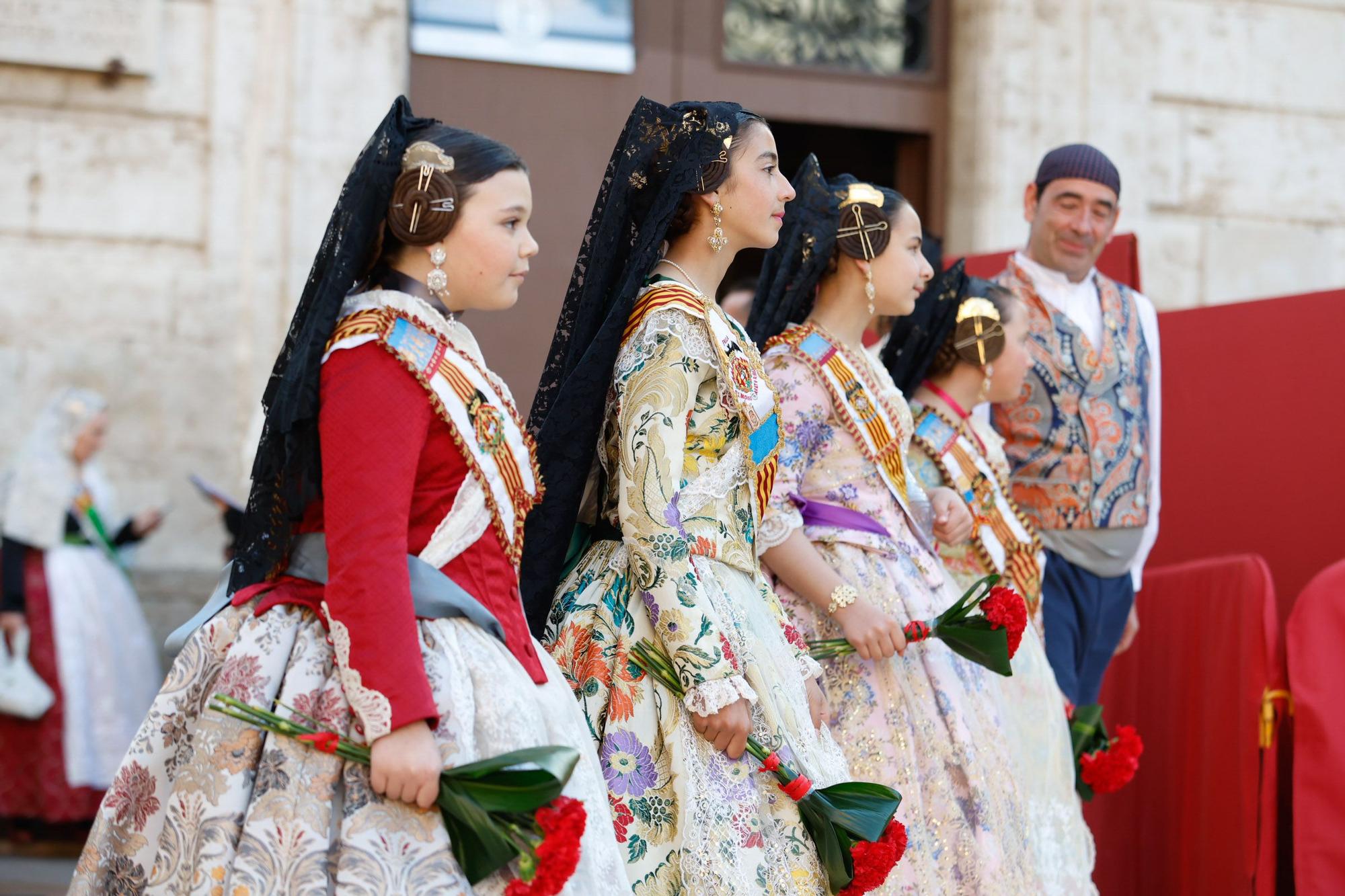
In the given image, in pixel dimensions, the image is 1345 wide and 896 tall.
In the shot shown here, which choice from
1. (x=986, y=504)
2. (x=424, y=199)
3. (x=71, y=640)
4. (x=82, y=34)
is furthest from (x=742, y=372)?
(x=71, y=640)

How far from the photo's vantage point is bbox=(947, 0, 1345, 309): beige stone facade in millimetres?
7234

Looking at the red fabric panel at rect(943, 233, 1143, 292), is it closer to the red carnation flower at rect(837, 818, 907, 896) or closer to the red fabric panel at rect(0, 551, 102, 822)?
the red carnation flower at rect(837, 818, 907, 896)

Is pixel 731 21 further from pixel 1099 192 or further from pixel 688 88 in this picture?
pixel 1099 192

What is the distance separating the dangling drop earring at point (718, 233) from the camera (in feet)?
10.1

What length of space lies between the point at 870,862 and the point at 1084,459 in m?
2.03

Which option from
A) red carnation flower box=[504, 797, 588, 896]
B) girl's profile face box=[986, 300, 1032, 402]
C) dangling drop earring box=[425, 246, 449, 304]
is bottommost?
red carnation flower box=[504, 797, 588, 896]

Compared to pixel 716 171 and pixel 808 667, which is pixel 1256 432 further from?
pixel 716 171

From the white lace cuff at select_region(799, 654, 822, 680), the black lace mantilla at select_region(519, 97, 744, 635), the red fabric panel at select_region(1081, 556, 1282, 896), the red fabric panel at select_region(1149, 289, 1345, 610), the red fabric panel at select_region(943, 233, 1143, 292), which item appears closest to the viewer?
the black lace mantilla at select_region(519, 97, 744, 635)

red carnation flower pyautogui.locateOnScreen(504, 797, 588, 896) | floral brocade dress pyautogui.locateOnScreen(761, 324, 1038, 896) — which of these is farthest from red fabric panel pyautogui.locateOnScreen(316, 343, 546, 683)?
floral brocade dress pyautogui.locateOnScreen(761, 324, 1038, 896)

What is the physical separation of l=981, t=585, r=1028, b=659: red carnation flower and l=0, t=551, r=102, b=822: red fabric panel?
14.6 feet

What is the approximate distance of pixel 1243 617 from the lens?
181 inches

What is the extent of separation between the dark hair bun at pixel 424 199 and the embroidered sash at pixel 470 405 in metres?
0.13

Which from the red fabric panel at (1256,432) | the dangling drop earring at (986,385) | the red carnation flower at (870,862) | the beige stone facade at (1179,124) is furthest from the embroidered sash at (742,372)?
the beige stone facade at (1179,124)

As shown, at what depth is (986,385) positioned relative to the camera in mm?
4172
